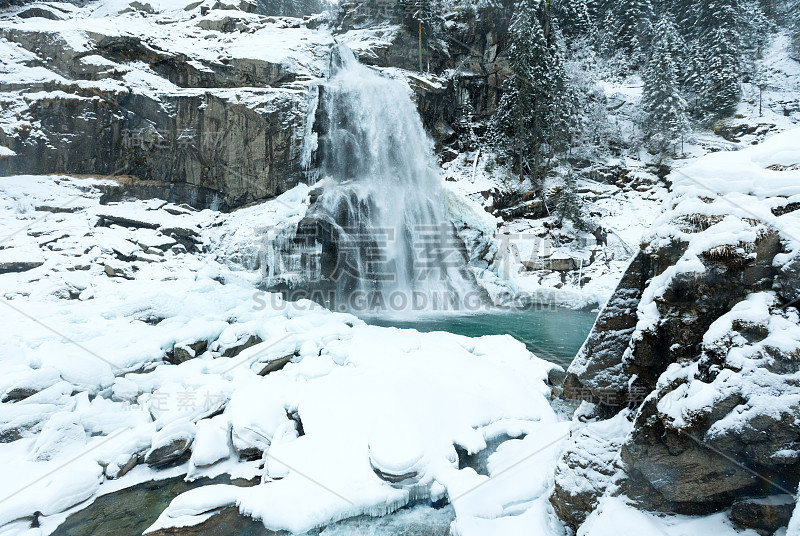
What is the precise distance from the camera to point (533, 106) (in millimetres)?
21594

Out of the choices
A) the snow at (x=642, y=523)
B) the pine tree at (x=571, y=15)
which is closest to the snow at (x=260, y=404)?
the snow at (x=642, y=523)

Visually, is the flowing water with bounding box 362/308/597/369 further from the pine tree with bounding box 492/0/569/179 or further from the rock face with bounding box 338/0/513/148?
the rock face with bounding box 338/0/513/148

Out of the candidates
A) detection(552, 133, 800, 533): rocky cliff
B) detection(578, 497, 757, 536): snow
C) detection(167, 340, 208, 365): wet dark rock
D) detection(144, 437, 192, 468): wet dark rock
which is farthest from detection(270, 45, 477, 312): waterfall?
detection(578, 497, 757, 536): snow

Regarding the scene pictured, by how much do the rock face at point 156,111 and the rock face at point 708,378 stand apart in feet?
56.2

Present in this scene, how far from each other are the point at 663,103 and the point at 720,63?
17.5ft

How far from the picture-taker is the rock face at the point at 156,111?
50.8 ft

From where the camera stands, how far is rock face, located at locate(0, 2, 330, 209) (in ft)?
50.8

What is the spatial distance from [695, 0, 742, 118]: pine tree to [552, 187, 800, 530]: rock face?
93.4 feet

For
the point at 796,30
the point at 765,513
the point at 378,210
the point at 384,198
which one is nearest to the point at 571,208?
the point at 384,198

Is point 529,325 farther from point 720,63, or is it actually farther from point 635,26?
point 635,26

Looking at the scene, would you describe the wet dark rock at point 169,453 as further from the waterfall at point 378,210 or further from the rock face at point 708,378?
the waterfall at point 378,210

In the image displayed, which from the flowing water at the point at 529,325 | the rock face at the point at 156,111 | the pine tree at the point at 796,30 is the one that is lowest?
the flowing water at the point at 529,325

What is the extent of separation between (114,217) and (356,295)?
10463mm

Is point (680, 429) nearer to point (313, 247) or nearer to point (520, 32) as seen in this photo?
point (313, 247)
